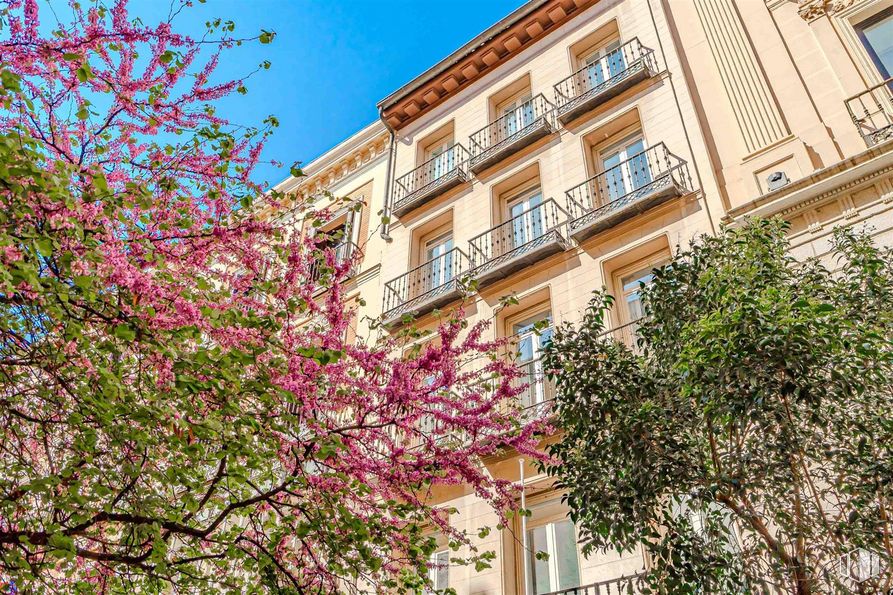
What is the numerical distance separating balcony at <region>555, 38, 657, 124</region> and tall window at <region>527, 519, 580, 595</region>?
889cm

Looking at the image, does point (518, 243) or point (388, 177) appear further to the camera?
point (388, 177)

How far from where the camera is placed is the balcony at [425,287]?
548 inches

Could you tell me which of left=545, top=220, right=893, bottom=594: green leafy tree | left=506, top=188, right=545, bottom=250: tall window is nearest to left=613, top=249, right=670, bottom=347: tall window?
left=506, top=188, right=545, bottom=250: tall window

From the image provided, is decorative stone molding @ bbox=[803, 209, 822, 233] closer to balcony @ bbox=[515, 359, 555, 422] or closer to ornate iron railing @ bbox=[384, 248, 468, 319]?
balcony @ bbox=[515, 359, 555, 422]

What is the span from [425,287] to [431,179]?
366 cm

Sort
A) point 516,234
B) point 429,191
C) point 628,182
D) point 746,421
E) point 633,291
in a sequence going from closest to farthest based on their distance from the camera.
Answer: point 746,421 < point 633,291 < point 628,182 < point 516,234 < point 429,191

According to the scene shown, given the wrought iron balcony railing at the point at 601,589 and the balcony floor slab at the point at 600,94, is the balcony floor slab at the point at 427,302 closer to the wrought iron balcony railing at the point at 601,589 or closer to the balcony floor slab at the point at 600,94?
the balcony floor slab at the point at 600,94

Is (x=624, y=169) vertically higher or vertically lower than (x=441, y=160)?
lower

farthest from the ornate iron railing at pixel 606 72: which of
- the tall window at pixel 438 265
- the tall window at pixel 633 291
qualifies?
the tall window at pixel 633 291

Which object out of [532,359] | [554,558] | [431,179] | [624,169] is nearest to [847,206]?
[624,169]

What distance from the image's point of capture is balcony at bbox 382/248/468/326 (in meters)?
13.9

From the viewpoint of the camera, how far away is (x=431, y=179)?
17234mm

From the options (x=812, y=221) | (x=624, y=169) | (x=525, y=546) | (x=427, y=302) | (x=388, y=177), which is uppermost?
(x=388, y=177)

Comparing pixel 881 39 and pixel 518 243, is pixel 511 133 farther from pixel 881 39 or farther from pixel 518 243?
pixel 881 39
